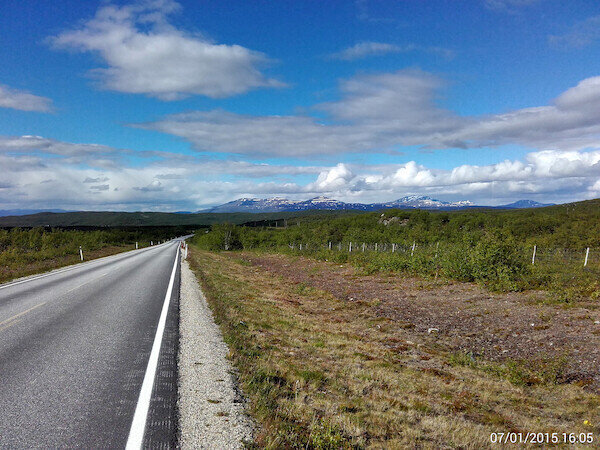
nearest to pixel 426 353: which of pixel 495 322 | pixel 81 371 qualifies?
pixel 495 322

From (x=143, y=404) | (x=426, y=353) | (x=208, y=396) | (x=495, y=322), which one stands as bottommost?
(x=426, y=353)

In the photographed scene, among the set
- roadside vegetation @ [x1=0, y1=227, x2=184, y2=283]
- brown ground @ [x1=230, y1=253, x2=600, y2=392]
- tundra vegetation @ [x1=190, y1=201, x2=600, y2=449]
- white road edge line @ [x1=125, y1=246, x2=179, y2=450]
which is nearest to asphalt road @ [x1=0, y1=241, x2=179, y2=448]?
white road edge line @ [x1=125, y1=246, x2=179, y2=450]

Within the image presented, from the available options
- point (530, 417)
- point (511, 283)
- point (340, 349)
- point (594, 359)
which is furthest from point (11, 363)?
point (511, 283)

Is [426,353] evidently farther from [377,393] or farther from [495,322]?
[495,322]

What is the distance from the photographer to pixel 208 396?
5.36 metres

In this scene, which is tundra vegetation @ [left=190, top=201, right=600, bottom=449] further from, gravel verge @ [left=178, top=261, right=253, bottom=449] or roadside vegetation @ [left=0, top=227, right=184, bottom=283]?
roadside vegetation @ [left=0, top=227, right=184, bottom=283]

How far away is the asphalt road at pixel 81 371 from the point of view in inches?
167

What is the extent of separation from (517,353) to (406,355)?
3.11 metres

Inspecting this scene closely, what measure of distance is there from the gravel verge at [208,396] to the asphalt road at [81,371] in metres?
0.22

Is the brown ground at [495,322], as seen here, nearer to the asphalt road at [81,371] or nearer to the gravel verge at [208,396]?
the gravel verge at [208,396]

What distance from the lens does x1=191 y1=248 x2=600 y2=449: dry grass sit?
16.1 feet

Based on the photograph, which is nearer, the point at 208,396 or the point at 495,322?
the point at 208,396

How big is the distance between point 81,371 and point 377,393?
5.71 meters

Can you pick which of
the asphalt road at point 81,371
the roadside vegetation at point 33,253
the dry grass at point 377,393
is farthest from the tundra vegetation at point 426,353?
the roadside vegetation at point 33,253
